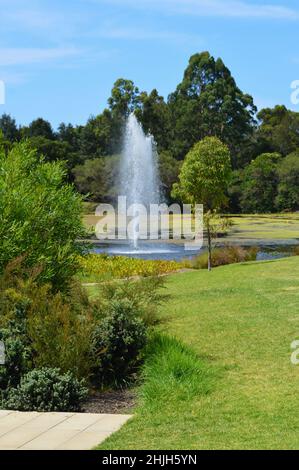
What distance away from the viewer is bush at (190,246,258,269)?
2189 centimetres

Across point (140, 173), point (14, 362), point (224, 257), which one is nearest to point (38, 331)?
point (14, 362)

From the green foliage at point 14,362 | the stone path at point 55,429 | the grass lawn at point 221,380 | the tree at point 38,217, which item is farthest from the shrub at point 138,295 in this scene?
the stone path at point 55,429

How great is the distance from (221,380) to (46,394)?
2.05 m

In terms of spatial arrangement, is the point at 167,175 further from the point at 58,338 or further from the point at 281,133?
the point at 58,338

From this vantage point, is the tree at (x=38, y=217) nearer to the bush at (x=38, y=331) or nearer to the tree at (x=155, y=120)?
the bush at (x=38, y=331)

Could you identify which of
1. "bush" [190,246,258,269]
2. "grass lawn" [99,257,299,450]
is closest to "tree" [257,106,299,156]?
"bush" [190,246,258,269]

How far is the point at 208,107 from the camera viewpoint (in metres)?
82.6

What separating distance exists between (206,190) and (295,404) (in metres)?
16.6

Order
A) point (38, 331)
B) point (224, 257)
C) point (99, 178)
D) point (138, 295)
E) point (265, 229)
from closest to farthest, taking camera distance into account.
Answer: point (38, 331)
point (138, 295)
point (224, 257)
point (265, 229)
point (99, 178)

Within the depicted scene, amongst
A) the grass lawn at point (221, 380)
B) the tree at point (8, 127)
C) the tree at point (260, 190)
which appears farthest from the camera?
the tree at point (8, 127)

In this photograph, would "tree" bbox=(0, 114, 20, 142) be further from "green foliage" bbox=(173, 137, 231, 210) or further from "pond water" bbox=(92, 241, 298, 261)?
"green foliage" bbox=(173, 137, 231, 210)

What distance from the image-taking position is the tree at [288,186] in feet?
199

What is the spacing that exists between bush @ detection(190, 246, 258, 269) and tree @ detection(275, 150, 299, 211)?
38.4 meters

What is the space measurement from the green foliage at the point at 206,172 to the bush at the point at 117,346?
1464 centimetres
